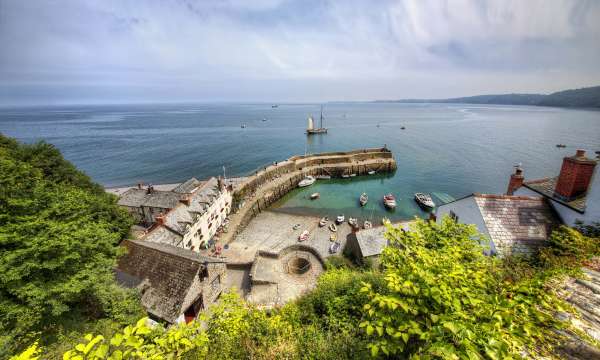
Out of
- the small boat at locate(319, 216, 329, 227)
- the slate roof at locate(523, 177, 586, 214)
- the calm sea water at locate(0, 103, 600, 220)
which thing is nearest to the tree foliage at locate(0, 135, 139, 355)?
the slate roof at locate(523, 177, 586, 214)

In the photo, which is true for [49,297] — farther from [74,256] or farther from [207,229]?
[207,229]

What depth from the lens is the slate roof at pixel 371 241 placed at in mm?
24277

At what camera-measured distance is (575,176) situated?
13703 millimetres

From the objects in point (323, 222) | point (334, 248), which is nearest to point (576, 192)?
point (334, 248)

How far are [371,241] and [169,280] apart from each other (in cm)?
1923

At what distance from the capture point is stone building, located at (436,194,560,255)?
13812mm

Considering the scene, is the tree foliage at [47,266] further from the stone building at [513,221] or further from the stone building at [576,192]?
the stone building at [576,192]

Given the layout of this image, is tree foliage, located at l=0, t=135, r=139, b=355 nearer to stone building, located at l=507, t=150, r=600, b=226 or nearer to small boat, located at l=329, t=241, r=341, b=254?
small boat, located at l=329, t=241, r=341, b=254

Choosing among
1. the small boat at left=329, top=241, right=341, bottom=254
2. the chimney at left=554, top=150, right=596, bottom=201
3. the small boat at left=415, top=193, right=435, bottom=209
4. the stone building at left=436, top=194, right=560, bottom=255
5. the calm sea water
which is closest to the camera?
the chimney at left=554, top=150, right=596, bottom=201

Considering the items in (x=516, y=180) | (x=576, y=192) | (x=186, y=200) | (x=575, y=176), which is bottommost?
(x=186, y=200)

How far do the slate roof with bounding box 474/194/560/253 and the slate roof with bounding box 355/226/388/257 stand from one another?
10708mm

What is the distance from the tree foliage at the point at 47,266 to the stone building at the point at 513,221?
2354cm

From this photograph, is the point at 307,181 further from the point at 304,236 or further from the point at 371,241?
the point at 371,241

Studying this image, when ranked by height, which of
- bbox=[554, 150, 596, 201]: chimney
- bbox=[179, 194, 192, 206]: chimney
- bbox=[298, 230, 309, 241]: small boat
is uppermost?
bbox=[554, 150, 596, 201]: chimney
